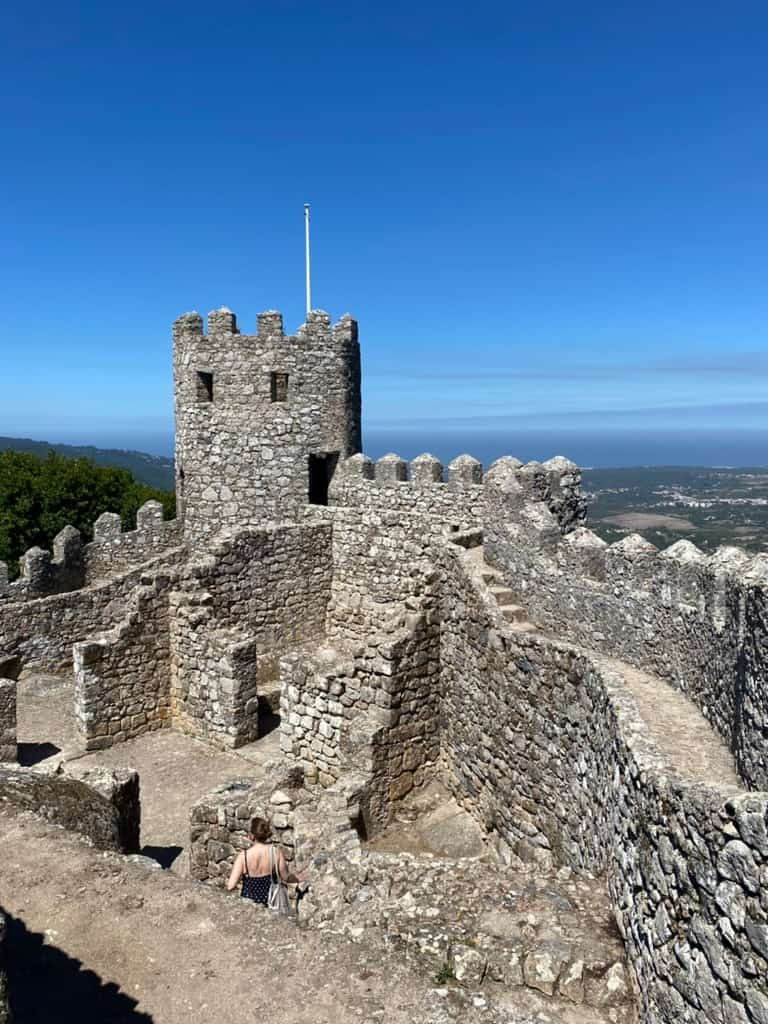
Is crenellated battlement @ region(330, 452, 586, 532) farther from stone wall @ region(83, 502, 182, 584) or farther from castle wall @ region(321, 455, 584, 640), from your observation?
stone wall @ region(83, 502, 182, 584)

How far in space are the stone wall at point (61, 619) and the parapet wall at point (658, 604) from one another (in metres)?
9.25

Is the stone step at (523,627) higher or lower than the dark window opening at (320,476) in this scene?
lower

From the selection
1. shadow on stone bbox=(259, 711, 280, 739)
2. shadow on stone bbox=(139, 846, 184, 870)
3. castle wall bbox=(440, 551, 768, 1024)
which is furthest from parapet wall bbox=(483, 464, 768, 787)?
shadow on stone bbox=(139, 846, 184, 870)

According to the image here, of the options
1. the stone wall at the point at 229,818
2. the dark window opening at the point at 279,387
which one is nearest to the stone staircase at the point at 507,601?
the stone wall at the point at 229,818

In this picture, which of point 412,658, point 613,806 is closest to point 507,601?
point 412,658

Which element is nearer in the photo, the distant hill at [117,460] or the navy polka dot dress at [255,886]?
the navy polka dot dress at [255,886]

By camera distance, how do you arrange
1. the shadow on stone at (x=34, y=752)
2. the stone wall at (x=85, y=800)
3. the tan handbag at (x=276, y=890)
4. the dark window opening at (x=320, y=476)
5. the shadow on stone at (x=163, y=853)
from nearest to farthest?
the tan handbag at (x=276, y=890), the stone wall at (x=85, y=800), the shadow on stone at (x=163, y=853), the shadow on stone at (x=34, y=752), the dark window opening at (x=320, y=476)

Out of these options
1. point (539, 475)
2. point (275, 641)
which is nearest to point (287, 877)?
point (539, 475)

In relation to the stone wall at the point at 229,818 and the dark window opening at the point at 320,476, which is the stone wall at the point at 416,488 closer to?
the dark window opening at the point at 320,476

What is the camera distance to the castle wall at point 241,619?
39.0 feet

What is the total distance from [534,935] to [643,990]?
0.88m

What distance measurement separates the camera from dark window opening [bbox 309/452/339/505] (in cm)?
1556

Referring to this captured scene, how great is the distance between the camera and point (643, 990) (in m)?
4.54

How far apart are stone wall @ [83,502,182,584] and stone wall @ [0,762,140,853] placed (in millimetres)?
10682
